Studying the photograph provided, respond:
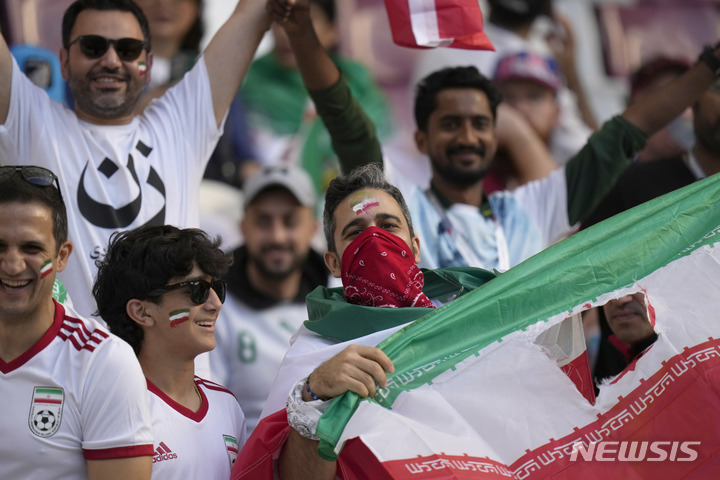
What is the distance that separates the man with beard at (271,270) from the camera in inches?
205

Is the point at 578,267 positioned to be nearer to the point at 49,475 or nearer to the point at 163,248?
the point at 163,248

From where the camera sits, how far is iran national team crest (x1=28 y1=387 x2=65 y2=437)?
262 cm

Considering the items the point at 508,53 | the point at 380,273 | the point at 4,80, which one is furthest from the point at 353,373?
the point at 508,53

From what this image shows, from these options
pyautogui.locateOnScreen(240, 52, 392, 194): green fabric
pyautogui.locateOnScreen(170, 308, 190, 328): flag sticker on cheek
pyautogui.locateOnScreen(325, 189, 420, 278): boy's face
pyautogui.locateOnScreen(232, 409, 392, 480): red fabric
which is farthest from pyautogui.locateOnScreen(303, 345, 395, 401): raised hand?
pyautogui.locateOnScreen(240, 52, 392, 194): green fabric

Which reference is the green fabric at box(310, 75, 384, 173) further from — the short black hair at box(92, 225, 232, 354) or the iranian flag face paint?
the short black hair at box(92, 225, 232, 354)

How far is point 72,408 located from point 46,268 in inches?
14.6

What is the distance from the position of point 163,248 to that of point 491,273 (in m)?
1.03

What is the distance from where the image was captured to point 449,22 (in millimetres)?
4207

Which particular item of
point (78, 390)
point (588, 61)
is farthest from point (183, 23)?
point (78, 390)

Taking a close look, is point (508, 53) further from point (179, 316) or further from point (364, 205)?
point (179, 316)

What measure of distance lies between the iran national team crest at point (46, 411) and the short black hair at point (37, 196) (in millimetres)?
402

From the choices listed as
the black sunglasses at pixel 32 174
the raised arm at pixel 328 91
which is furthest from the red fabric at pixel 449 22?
the black sunglasses at pixel 32 174

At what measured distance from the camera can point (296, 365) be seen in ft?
9.87

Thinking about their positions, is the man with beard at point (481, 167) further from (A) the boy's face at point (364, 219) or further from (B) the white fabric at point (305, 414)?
(B) the white fabric at point (305, 414)
